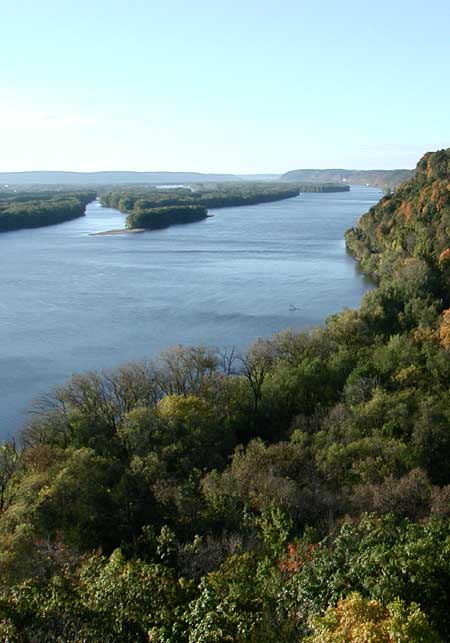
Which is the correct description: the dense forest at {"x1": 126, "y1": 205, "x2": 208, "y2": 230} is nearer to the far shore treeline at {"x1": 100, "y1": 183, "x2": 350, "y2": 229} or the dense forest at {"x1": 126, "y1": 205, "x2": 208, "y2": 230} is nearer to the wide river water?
the far shore treeline at {"x1": 100, "y1": 183, "x2": 350, "y2": 229}

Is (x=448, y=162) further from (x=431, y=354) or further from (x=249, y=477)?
(x=249, y=477)

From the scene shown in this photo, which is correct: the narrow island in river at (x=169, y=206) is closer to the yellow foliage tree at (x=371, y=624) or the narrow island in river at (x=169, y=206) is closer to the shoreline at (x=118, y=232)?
the shoreline at (x=118, y=232)

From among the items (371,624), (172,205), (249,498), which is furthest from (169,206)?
(371,624)

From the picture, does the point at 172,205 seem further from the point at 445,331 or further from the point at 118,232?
the point at 445,331

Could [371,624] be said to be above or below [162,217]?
below

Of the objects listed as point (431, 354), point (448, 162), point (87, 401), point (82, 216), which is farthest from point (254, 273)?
point (82, 216)

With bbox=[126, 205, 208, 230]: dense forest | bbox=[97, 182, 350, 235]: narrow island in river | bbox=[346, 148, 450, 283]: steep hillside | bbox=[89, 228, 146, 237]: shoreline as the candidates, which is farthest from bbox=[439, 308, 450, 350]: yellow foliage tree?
bbox=[126, 205, 208, 230]: dense forest
